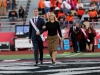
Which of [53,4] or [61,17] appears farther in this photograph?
[53,4]

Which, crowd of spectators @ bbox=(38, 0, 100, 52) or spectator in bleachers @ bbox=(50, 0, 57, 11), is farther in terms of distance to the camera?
spectator in bleachers @ bbox=(50, 0, 57, 11)

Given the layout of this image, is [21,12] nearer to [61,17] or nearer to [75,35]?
[61,17]

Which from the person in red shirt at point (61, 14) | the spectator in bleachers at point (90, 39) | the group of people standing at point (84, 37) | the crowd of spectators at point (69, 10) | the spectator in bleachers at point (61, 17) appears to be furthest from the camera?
the person in red shirt at point (61, 14)

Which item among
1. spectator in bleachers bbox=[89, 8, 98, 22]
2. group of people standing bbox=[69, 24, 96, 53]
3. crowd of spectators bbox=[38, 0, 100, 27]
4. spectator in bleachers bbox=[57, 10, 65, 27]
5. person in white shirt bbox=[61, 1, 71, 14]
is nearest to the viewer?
group of people standing bbox=[69, 24, 96, 53]

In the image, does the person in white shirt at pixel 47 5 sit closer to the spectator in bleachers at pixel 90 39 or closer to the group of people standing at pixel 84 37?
the group of people standing at pixel 84 37

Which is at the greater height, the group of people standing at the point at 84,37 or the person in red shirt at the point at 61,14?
the person in red shirt at the point at 61,14

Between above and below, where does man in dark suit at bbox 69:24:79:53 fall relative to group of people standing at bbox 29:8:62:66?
below

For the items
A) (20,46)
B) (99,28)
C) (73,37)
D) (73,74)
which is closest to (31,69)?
(73,74)

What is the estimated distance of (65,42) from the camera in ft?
77.8

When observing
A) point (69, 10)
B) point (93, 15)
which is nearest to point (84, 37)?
point (93, 15)

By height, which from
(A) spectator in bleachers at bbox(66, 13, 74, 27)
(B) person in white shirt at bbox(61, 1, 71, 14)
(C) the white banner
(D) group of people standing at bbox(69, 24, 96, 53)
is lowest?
(C) the white banner

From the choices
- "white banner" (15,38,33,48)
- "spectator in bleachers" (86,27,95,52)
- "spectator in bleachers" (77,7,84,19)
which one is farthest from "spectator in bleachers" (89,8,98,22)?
"white banner" (15,38,33,48)

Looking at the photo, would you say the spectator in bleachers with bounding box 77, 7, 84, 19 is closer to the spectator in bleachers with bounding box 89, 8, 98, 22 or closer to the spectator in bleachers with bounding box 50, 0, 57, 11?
the spectator in bleachers with bounding box 89, 8, 98, 22

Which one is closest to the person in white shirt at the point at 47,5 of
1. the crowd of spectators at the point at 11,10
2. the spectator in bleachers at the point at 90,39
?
the crowd of spectators at the point at 11,10
